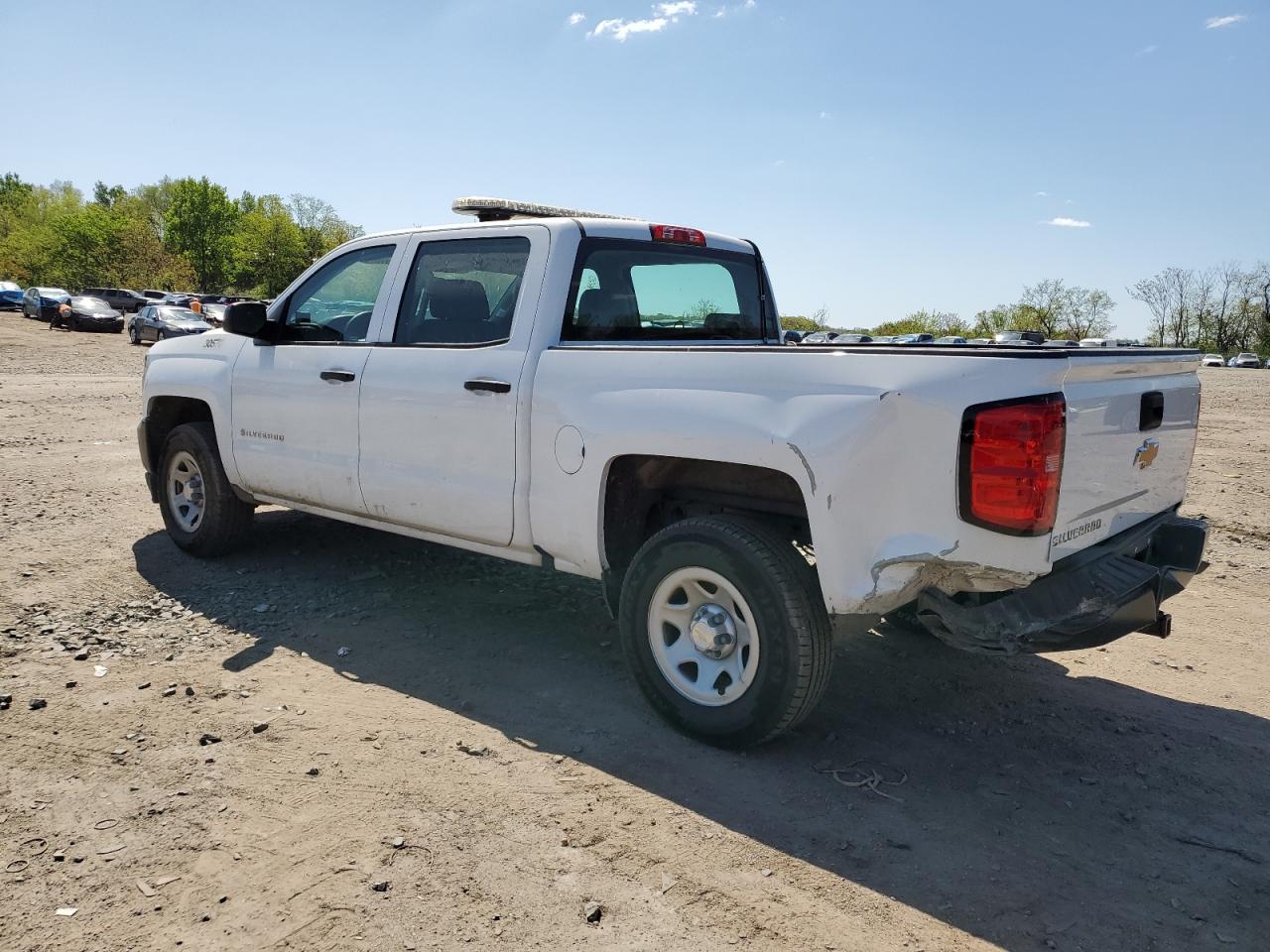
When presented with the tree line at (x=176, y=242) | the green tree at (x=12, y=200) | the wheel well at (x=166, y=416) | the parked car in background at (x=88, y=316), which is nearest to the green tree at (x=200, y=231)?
the tree line at (x=176, y=242)

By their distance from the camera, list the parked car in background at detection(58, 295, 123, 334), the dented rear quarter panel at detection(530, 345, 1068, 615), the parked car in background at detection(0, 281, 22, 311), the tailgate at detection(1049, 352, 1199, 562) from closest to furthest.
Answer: the dented rear quarter panel at detection(530, 345, 1068, 615) < the tailgate at detection(1049, 352, 1199, 562) < the parked car in background at detection(58, 295, 123, 334) < the parked car in background at detection(0, 281, 22, 311)

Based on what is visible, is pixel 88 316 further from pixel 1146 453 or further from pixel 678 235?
pixel 1146 453

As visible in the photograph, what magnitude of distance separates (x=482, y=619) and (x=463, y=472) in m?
1.08

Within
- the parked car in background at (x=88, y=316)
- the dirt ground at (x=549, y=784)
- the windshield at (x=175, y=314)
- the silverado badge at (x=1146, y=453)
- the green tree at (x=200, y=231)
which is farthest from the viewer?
the green tree at (x=200, y=231)

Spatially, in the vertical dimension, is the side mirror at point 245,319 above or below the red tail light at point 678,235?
below

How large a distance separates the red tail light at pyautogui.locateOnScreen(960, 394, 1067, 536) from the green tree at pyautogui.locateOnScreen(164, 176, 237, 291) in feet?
299

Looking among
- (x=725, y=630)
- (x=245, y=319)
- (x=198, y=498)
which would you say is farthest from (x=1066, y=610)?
(x=198, y=498)

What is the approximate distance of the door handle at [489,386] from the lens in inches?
155

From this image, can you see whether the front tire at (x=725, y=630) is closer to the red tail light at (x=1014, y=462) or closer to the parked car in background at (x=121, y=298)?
the red tail light at (x=1014, y=462)

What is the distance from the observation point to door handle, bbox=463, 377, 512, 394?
395 centimetres

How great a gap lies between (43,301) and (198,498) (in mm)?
43186

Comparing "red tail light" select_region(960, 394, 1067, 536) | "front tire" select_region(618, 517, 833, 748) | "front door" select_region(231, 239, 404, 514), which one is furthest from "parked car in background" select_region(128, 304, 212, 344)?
"red tail light" select_region(960, 394, 1067, 536)

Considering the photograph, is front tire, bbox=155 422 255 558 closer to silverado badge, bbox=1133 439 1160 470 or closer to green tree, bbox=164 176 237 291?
silverado badge, bbox=1133 439 1160 470

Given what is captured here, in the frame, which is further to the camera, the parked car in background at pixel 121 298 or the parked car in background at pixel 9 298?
the parked car in background at pixel 121 298
